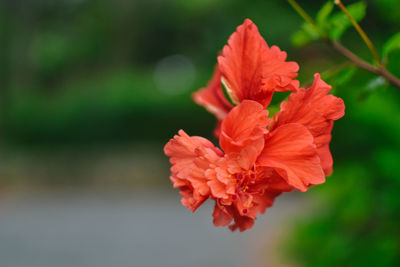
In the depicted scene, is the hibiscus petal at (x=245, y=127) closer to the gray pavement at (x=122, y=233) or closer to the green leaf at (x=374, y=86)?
the green leaf at (x=374, y=86)

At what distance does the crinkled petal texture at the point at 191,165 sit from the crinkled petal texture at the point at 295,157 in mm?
87

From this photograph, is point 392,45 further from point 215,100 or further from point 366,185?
point 366,185

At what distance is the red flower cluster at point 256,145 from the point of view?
694 mm

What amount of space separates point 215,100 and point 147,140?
886 centimetres

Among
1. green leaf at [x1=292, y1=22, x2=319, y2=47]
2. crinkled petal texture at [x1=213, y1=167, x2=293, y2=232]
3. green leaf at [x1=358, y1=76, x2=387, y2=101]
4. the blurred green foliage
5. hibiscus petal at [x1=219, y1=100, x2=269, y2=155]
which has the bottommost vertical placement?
the blurred green foliage

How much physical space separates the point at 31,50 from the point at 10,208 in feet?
19.9

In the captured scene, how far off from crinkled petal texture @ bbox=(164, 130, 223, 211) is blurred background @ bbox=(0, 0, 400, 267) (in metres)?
0.30

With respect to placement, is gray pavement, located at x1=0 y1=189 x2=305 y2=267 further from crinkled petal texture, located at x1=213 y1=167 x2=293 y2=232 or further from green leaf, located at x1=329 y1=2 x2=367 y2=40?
crinkled petal texture, located at x1=213 y1=167 x2=293 y2=232

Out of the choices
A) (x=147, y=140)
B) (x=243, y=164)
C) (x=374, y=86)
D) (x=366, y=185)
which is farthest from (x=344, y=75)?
(x=147, y=140)

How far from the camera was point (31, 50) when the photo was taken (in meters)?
12.4

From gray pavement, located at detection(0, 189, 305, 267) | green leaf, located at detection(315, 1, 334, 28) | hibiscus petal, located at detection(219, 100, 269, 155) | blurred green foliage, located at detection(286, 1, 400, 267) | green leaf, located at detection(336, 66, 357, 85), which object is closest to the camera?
hibiscus petal, located at detection(219, 100, 269, 155)

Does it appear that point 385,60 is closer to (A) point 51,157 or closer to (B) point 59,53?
(A) point 51,157

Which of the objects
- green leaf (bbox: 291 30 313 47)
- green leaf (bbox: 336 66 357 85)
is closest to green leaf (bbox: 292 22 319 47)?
green leaf (bbox: 291 30 313 47)

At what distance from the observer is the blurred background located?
2.00m
